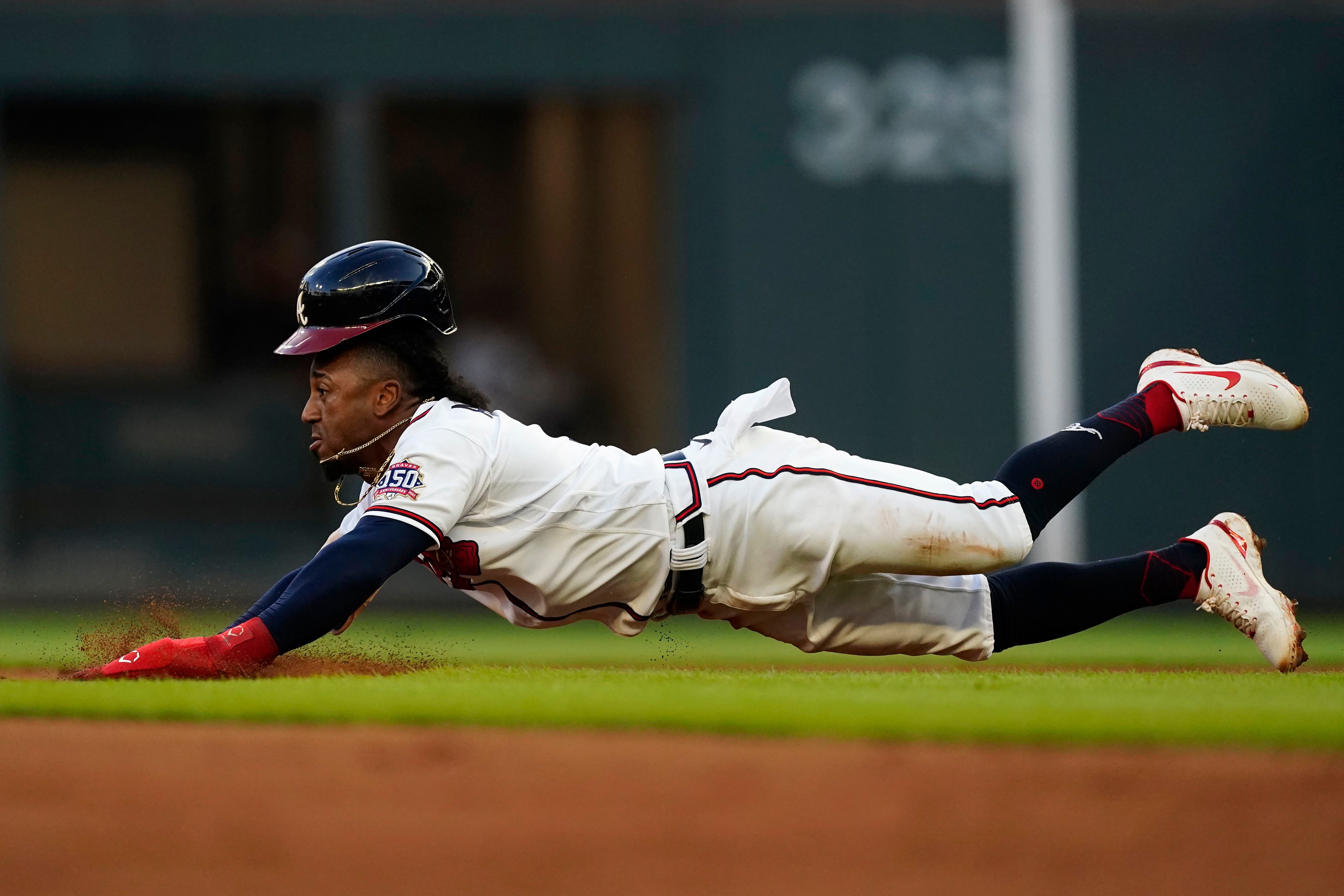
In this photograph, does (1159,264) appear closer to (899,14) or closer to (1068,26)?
(1068,26)

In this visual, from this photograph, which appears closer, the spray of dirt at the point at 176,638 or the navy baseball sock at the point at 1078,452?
the navy baseball sock at the point at 1078,452

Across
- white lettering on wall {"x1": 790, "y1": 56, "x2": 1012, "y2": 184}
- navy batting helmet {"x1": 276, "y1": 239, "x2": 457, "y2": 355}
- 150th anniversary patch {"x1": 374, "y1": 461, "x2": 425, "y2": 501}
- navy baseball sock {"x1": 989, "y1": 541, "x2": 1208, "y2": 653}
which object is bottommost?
navy baseball sock {"x1": 989, "y1": 541, "x2": 1208, "y2": 653}

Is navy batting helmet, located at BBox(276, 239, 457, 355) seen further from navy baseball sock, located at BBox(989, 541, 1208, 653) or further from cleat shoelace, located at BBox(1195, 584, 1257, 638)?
cleat shoelace, located at BBox(1195, 584, 1257, 638)

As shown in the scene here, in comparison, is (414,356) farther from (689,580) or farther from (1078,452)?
(1078,452)

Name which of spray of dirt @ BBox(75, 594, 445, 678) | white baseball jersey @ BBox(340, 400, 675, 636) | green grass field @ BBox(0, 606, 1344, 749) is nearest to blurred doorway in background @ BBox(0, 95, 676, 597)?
green grass field @ BBox(0, 606, 1344, 749)

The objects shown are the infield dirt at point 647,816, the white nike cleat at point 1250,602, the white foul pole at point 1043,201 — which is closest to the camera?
the infield dirt at point 647,816

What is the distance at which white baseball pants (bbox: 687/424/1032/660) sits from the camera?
3.62 metres

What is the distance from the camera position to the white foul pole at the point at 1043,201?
1045 cm

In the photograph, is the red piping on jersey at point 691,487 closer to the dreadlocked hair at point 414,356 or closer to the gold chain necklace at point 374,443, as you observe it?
the dreadlocked hair at point 414,356

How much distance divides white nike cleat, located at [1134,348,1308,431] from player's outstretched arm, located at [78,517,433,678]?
205 centimetres

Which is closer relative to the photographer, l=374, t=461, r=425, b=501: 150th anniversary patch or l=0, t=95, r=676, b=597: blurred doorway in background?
l=374, t=461, r=425, b=501: 150th anniversary patch

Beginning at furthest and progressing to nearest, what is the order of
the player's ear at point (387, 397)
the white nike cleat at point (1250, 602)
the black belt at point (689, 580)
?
the white nike cleat at point (1250, 602)
the player's ear at point (387, 397)
the black belt at point (689, 580)

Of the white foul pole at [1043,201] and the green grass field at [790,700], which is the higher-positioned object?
the white foul pole at [1043,201]

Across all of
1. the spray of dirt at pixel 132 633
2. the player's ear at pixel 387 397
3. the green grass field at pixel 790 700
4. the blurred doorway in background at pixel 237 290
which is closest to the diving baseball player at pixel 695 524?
the player's ear at pixel 387 397
